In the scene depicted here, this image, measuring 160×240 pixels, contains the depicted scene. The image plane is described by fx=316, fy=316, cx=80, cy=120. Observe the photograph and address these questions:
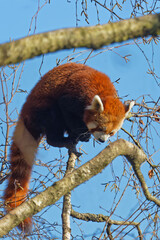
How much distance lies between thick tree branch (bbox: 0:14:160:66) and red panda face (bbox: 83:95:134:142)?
9.45ft

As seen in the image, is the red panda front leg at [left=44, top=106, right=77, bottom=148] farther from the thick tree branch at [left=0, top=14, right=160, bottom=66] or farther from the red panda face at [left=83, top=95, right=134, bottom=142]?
the thick tree branch at [left=0, top=14, right=160, bottom=66]

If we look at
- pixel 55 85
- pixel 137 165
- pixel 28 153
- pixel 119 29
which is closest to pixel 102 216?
pixel 28 153

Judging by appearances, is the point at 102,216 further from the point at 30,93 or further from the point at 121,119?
the point at 30,93

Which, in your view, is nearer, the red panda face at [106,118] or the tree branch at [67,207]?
the tree branch at [67,207]

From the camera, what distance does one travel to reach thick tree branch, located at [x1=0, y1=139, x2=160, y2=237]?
207 centimetres

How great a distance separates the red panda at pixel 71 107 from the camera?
404cm

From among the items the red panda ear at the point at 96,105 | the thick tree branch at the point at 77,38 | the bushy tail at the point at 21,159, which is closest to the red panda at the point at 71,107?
the red panda ear at the point at 96,105

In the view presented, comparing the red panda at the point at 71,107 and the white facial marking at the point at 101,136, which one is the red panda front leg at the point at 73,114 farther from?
the white facial marking at the point at 101,136

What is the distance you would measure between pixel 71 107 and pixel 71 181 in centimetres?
191

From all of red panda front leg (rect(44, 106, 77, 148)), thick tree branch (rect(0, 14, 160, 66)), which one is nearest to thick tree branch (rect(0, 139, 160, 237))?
thick tree branch (rect(0, 14, 160, 66))

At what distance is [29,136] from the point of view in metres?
3.84

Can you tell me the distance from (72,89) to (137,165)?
6.01 feet

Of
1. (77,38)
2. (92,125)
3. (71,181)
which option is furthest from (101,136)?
(77,38)

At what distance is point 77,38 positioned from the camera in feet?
3.50
